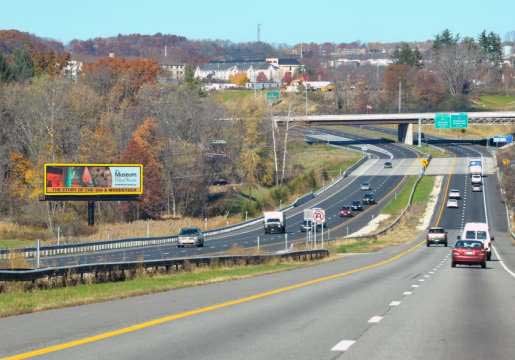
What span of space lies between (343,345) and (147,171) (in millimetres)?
95131

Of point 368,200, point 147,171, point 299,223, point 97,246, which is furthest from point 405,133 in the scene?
point 97,246

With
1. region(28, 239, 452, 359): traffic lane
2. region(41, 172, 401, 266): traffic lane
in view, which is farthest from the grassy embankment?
region(28, 239, 452, 359): traffic lane

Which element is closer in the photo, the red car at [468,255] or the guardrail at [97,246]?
the red car at [468,255]

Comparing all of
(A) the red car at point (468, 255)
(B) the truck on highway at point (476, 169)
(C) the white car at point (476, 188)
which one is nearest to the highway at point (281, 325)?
(A) the red car at point (468, 255)

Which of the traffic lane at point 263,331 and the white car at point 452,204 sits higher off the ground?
the traffic lane at point 263,331

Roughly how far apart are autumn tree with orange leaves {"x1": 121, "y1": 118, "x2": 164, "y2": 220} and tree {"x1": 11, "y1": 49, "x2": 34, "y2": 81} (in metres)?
38.7

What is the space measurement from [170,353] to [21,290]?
1045 centimetres

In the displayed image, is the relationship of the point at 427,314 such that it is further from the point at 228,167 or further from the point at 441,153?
the point at 441,153

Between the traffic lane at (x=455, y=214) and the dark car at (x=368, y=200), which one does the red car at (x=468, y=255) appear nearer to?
the traffic lane at (x=455, y=214)

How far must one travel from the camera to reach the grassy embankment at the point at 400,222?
6923 cm

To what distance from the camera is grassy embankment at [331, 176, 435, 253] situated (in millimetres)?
69231

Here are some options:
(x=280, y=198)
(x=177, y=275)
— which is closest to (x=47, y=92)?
(x=280, y=198)

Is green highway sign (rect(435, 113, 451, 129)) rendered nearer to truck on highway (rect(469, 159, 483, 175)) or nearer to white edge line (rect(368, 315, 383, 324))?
truck on highway (rect(469, 159, 483, 175))

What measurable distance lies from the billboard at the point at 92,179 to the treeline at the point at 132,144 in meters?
4.27
